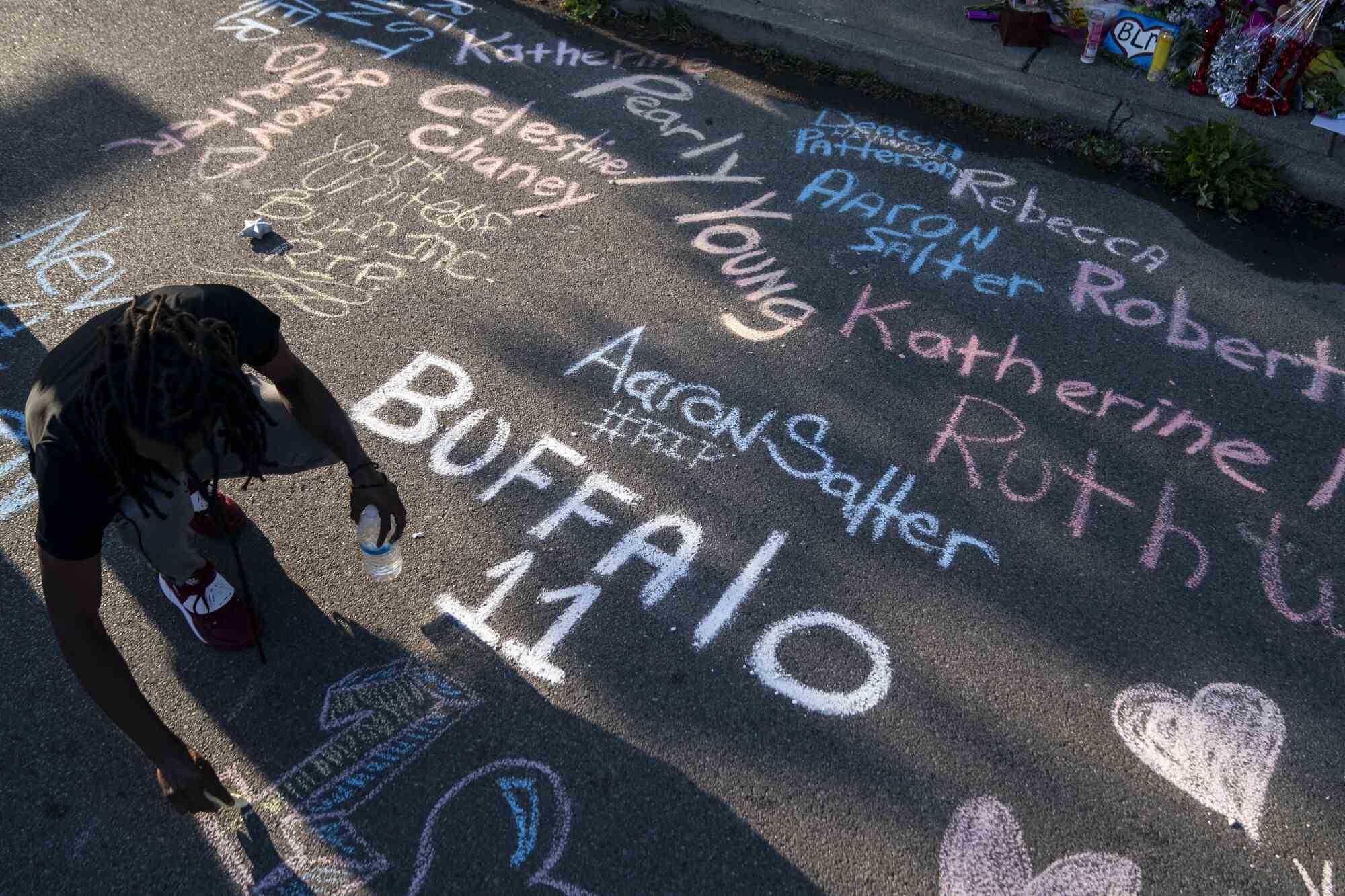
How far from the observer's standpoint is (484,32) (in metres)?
5.92

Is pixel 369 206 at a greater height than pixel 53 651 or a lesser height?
greater

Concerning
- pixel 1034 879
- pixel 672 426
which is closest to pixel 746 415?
pixel 672 426

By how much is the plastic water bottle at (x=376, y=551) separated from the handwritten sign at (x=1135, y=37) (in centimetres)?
502

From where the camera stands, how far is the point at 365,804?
2.31m

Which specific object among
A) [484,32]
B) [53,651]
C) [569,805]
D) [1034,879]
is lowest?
[53,651]

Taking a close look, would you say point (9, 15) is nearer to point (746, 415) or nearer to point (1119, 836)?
point (746, 415)

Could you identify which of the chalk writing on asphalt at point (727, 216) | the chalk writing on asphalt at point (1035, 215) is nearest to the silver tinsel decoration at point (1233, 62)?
the chalk writing on asphalt at point (1035, 215)

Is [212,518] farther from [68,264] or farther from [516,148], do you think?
[516,148]

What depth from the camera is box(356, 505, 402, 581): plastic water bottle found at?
266 centimetres

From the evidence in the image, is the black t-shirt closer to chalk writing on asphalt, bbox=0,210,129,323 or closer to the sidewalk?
chalk writing on asphalt, bbox=0,210,129,323

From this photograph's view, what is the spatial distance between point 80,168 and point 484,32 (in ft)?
8.31

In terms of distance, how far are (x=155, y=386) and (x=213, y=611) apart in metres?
0.97

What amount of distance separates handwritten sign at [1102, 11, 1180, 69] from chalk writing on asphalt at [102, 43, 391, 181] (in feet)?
14.1

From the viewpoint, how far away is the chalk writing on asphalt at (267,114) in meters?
4.75
